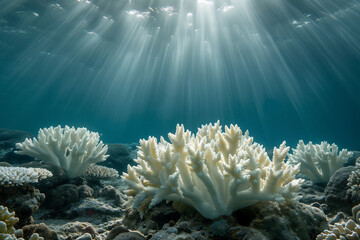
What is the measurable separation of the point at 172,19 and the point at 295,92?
51.8m

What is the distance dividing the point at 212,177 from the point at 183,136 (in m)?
0.58

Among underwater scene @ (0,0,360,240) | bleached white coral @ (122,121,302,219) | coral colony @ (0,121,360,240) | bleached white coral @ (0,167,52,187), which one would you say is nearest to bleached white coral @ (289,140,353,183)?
underwater scene @ (0,0,360,240)

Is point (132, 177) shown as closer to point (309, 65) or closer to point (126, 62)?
point (126, 62)

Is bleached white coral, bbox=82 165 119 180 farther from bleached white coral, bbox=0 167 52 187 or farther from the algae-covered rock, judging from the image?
the algae-covered rock

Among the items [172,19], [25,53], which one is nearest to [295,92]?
[172,19]

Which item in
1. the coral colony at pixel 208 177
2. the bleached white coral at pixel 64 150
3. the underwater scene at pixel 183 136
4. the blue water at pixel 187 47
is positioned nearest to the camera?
the coral colony at pixel 208 177

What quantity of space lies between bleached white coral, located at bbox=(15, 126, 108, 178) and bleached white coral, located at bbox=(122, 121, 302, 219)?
3101 millimetres

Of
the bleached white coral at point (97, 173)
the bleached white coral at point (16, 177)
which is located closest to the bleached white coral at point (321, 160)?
the bleached white coral at point (97, 173)

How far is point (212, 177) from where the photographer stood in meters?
2.29

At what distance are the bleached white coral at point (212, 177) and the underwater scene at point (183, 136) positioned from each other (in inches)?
0.6

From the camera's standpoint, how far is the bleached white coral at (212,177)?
203cm

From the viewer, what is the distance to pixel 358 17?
68.3 feet

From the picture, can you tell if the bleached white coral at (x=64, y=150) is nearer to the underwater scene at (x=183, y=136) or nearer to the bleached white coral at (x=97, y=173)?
the underwater scene at (x=183, y=136)

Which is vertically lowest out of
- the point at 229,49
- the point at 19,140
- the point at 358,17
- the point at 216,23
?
the point at 19,140
